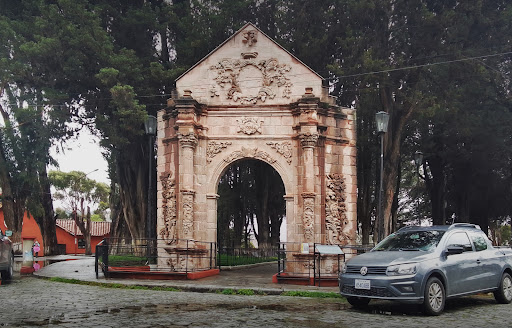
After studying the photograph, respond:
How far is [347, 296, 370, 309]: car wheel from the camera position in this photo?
9.80 m

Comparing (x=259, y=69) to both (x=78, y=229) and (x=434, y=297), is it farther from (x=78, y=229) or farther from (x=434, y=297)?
(x=78, y=229)

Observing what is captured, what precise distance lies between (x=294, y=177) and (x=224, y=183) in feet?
56.0

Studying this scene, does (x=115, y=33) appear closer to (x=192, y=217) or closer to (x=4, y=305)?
(x=192, y=217)

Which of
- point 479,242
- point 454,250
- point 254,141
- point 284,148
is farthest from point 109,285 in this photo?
point 479,242

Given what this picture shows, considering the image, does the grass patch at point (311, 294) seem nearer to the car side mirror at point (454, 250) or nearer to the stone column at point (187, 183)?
the car side mirror at point (454, 250)

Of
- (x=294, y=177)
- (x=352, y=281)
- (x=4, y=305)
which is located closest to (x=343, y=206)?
(x=294, y=177)

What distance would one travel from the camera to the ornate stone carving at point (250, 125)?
1775cm

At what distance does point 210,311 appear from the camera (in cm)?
922

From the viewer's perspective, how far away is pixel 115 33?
26828 mm

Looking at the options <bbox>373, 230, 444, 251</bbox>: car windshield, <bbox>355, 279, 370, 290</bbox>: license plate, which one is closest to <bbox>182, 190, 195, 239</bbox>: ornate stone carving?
<bbox>373, 230, 444, 251</bbox>: car windshield

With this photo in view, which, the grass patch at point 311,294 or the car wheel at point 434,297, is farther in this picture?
the grass patch at point 311,294

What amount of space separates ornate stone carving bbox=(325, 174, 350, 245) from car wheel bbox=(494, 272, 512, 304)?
6.91 meters

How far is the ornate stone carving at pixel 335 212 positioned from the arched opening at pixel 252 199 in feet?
37.2

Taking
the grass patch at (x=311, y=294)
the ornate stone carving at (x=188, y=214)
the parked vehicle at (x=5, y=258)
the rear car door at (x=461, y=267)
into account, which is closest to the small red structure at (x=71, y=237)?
the ornate stone carving at (x=188, y=214)
